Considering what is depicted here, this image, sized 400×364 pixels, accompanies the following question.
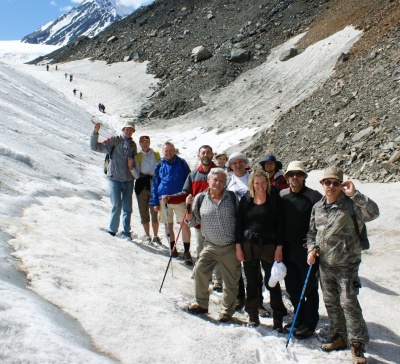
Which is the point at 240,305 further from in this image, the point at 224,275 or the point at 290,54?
the point at 290,54

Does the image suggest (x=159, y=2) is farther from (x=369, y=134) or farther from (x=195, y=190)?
(x=195, y=190)

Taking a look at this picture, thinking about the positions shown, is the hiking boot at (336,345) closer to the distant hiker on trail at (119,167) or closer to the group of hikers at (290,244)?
the group of hikers at (290,244)

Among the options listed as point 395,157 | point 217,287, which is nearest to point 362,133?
point 395,157

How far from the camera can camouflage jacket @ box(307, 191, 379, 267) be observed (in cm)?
482

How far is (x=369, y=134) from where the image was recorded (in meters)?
18.3

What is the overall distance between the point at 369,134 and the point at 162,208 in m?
13.0

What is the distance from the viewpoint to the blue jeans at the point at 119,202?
8438 millimetres

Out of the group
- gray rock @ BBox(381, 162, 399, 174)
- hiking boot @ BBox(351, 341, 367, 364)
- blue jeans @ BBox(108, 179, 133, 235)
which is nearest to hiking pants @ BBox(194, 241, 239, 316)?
hiking boot @ BBox(351, 341, 367, 364)

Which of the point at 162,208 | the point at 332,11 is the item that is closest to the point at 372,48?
the point at 332,11

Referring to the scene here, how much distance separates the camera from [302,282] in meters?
5.56

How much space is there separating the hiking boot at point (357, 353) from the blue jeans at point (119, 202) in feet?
16.8

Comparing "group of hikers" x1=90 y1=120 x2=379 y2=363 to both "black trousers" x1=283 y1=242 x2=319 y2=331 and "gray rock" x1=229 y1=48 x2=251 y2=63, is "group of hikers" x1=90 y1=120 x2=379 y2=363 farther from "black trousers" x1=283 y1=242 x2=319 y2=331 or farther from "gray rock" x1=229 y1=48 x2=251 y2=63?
"gray rock" x1=229 y1=48 x2=251 y2=63

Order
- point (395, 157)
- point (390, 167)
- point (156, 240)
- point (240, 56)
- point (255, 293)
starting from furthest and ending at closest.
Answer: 1. point (240, 56)
2. point (395, 157)
3. point (390, 167)
4. point (156, 240)
5. point (255, 293)

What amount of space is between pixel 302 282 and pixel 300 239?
0.59 meters
